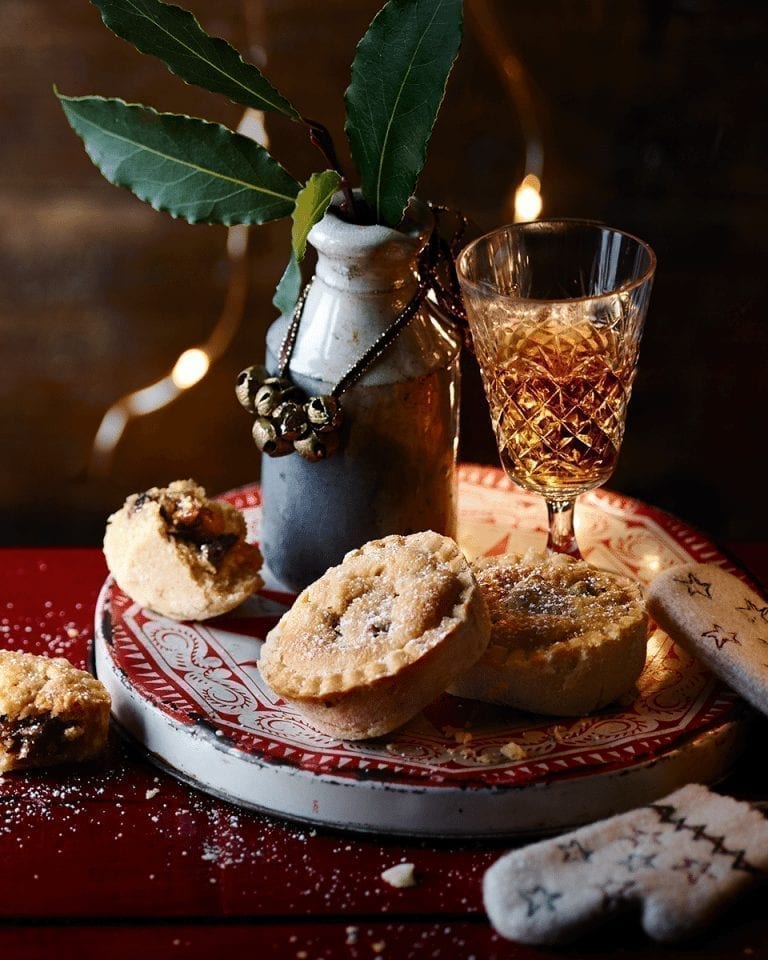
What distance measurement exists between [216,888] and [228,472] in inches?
56.6

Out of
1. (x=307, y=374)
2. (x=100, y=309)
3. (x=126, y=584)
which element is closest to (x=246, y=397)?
(x=307, y=374)

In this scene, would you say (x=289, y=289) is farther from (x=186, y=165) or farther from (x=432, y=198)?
(x=432, y=198)

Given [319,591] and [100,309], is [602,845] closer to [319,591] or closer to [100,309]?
[319,591]

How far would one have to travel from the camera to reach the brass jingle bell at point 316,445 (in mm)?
1296

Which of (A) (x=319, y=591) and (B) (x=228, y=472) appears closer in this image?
(A) (x=319, y=591)

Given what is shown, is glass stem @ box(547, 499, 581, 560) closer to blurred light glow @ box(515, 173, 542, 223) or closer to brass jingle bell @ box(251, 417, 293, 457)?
brass jingle bell @ box(251, 417, 293, 457)

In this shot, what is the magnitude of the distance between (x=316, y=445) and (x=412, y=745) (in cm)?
31

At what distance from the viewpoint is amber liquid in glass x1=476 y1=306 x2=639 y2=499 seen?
1.27m

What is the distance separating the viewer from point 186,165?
128 cm

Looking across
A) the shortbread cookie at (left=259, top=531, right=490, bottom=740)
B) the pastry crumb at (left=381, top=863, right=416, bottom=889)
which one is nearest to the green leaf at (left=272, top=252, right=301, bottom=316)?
the shortbread cookie at (left=259, top=531, right=490, bottom=740)

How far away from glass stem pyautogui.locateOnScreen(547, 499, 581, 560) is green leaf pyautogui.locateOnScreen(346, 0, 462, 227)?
34 cm

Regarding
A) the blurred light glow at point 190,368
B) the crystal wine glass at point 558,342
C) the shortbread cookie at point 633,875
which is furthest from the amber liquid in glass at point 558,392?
the blurred light glow at point 190,368

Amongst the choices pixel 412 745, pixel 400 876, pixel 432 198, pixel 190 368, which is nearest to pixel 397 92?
pixel 412 745

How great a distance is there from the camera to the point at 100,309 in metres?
2.30
